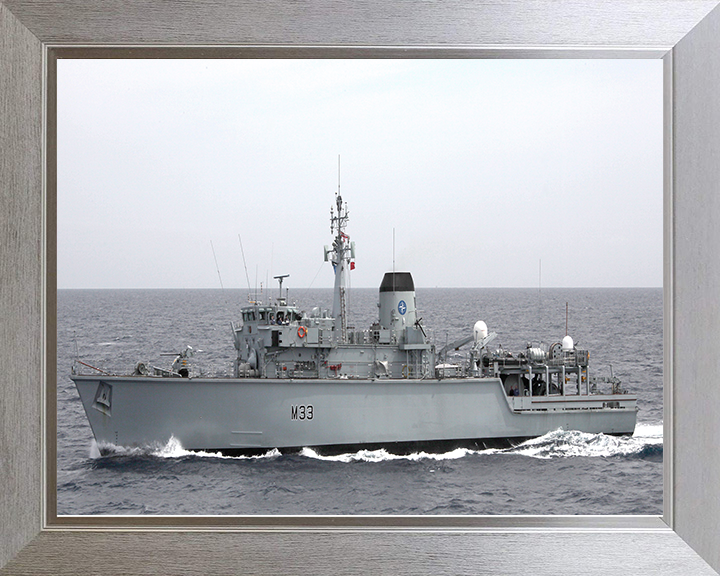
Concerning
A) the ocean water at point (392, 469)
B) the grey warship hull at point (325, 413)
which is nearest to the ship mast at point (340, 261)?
the ocean water at point (392, 469)

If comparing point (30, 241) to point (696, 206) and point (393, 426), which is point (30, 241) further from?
point (393, 426)

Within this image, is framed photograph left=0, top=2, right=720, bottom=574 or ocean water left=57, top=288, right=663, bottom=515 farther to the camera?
ocean water left=57, top=288, right=663, bottom=515

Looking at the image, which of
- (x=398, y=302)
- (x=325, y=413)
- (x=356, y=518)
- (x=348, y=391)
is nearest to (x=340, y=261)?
(x=398, y=302)

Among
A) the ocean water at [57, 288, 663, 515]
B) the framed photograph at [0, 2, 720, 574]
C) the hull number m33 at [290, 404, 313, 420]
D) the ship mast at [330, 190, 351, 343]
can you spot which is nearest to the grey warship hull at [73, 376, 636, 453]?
the hull number m33 at [290, 404, 313, 420]

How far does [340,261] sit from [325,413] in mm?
1876

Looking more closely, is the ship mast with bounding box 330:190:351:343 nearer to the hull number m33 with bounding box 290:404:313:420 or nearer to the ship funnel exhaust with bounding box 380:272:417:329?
the ship funnel exhaust with bounding box 380:272:417:329

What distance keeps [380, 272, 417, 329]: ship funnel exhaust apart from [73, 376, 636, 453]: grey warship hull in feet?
3.92

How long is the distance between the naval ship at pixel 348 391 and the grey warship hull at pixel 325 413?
0.01m

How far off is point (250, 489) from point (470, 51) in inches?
230

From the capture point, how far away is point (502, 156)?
566 centimetres

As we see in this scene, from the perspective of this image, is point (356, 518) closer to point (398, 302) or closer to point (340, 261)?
point (340, 261)

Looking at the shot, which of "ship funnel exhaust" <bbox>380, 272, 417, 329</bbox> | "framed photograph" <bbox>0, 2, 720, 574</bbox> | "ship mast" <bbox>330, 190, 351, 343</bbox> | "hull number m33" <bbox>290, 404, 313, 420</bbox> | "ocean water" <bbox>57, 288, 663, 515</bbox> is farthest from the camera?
"ship funnel exhaust" <bbox>380, 272, 417, 329</bbox>

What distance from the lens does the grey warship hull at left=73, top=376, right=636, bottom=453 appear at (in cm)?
817

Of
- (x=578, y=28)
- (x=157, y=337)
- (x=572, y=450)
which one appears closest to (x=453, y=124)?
(x=578, y=28)
